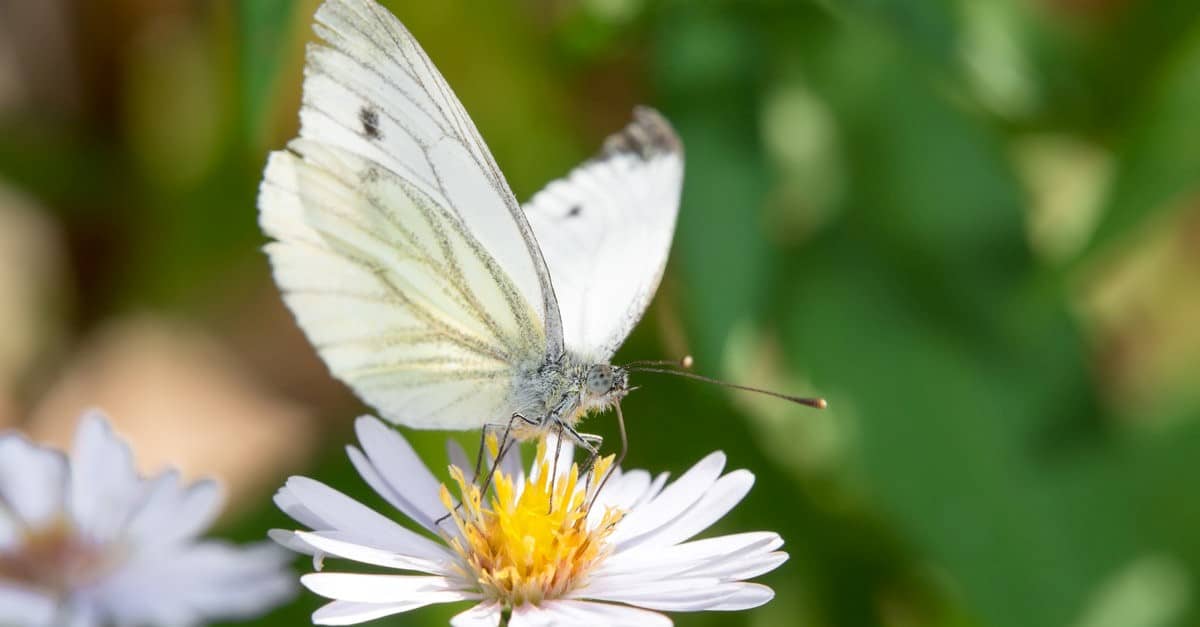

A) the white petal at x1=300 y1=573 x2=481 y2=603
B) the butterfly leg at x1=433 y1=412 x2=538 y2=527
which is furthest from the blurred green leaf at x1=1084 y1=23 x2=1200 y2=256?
the white petal at x1=300 y1=573 x2=481 y2=603

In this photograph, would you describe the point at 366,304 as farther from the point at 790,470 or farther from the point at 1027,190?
the point at 1027,190

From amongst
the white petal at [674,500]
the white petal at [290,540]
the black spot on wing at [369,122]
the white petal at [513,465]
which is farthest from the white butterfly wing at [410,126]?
the white petal at [290,540]

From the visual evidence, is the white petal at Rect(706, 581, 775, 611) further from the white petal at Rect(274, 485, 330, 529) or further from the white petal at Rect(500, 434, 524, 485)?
the white petal at Rect(500, 434, 524, 485)

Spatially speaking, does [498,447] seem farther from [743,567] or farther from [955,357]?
[955,357]

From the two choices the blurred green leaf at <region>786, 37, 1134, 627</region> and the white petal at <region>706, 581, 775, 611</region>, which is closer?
the white petal at <region>706, 581, 775, 611</region>

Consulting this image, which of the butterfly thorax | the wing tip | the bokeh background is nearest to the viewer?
the butterfly thorax

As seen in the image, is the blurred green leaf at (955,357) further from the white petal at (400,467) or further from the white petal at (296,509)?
the white petal at (296,509)

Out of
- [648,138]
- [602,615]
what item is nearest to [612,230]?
[648,138]
